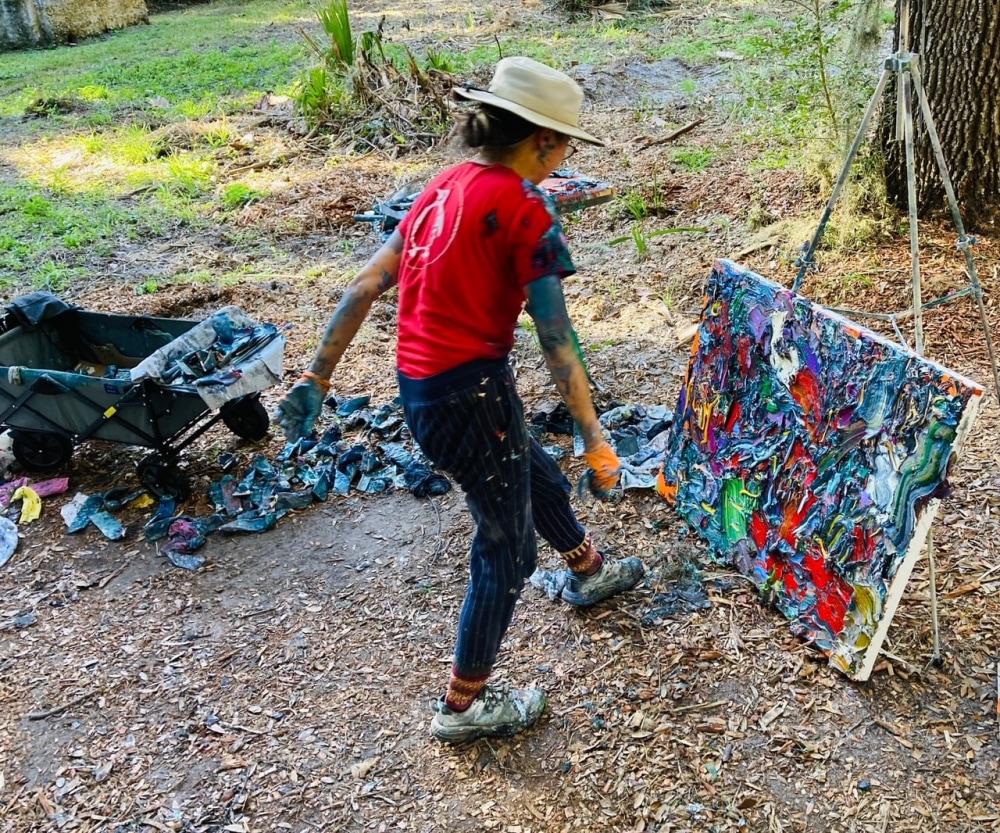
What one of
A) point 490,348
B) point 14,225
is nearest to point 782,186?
point 490,348

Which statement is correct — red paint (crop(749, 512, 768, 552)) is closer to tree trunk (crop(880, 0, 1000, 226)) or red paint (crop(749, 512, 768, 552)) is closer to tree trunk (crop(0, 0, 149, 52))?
tree trunk (crop(880, 0, 1000, 226))

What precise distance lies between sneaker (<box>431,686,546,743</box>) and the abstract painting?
1059 millimetres

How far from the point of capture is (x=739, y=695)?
9.20 feet

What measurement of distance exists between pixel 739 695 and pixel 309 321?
4.09m

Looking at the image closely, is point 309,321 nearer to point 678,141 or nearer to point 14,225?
point 14,225

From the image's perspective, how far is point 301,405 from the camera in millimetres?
2576

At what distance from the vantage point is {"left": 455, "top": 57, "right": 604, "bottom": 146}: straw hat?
82.8 inches

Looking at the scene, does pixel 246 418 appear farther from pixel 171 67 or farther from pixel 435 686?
pixel 171 67

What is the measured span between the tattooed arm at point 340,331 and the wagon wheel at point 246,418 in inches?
75.3

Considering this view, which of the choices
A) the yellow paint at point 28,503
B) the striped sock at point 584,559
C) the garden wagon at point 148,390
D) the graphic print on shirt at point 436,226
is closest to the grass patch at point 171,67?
the garden wagon at point 148,390

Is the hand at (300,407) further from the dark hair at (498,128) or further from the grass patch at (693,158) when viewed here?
the grass patch at (693,158)

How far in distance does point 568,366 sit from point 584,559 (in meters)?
1.14

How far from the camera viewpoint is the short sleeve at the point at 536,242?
2.04 m

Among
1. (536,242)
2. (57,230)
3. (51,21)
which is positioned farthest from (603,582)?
(51,21)
